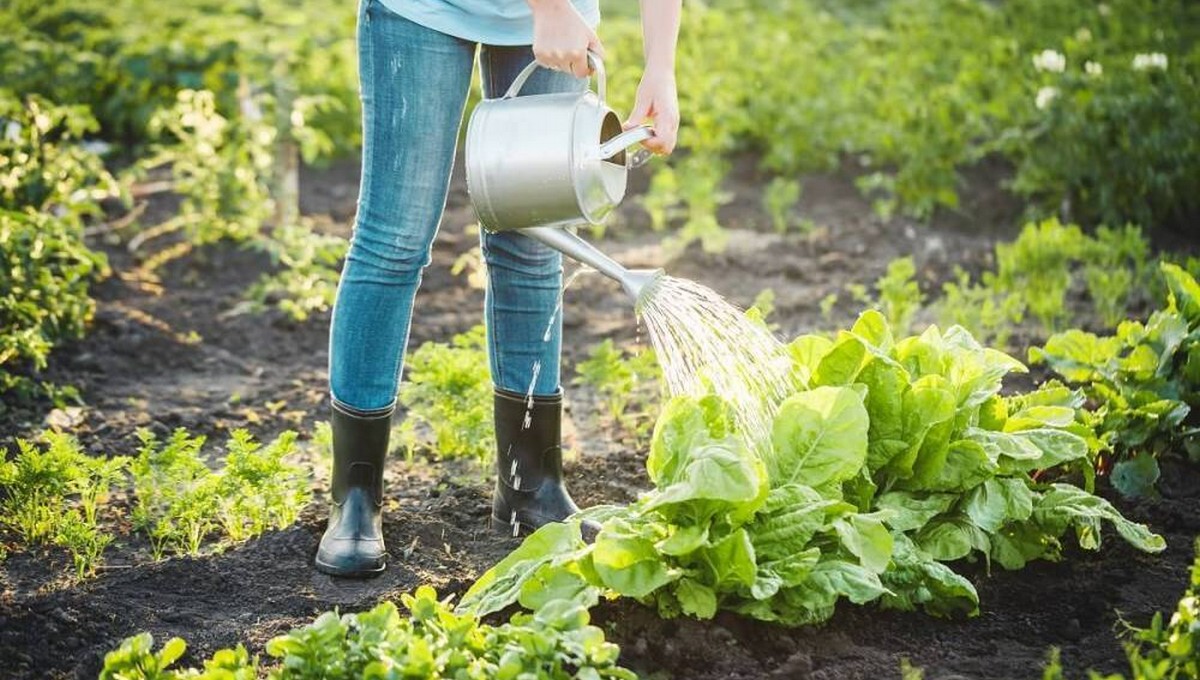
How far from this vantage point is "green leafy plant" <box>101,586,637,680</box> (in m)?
1.96

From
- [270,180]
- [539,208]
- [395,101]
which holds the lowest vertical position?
[270,180]

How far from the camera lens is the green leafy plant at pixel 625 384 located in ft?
11.7

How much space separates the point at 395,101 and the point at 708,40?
4956mm

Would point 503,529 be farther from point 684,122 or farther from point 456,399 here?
point 684,122

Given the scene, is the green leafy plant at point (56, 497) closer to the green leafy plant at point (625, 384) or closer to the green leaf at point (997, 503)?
the green leafy plant at point (625, 384)

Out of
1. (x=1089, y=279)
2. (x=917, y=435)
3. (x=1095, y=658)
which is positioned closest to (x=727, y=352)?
(x=917, y=435)

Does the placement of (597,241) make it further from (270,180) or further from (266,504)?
(266,504)

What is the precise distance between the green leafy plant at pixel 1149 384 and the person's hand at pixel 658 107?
3.47 feet

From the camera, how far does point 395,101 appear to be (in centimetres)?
253

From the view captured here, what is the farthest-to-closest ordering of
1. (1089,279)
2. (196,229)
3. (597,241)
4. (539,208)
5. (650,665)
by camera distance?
(597,241) < (196,229) < (1089,279) < (539,208) < (650,665)

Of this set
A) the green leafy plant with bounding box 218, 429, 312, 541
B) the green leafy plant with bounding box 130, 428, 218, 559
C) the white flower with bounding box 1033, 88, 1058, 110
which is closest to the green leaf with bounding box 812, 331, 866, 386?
the green leafy plant with bounding box 218, 429, 312, 541

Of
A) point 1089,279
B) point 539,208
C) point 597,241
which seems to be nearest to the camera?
point 539,208

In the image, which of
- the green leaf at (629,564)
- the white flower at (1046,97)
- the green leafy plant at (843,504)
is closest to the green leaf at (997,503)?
the green leafy plant at (843,504)

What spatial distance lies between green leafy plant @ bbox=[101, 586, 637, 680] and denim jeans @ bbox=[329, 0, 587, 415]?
707 mm
